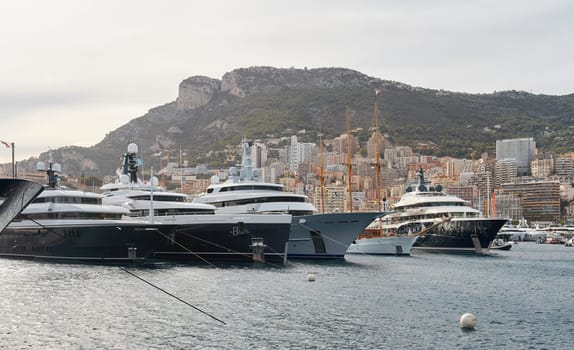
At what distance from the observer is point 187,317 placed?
28.2 meters

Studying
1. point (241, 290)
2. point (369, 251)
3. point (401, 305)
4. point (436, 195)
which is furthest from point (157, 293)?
point (436, 195)

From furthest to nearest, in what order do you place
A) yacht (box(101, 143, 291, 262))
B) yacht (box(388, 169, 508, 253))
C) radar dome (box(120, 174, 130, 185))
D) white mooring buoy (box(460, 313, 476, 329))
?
yacht (box(388, 169, 508, 253)) < radar dome (box(120, 174, 130, 185)) < yacht (box(101, 143, 291, 262)) < white mooring buoy (box(460, 313, 476, 329))

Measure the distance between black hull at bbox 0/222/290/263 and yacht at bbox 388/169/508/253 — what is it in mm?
30041

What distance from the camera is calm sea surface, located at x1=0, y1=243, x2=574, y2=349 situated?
80.5ft

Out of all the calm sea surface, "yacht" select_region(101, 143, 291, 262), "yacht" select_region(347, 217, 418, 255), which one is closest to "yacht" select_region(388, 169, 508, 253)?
"yacht" select_region(347, 217, 418, 255)

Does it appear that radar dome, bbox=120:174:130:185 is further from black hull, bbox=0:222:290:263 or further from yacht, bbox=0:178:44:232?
yacht, bbox=0:178:44:232

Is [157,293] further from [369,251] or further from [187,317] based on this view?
[369,251]

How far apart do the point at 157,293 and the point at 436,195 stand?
185 feet

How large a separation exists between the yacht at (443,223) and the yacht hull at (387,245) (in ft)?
18.9

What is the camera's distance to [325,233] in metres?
56.7

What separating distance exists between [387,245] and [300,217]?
1724 cm

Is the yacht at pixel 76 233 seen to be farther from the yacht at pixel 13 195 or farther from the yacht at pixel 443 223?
the yacht at pixel 443 223

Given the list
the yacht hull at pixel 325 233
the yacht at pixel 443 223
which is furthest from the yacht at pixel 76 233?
the yacht at pixel 443 223

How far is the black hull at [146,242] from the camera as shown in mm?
46812
